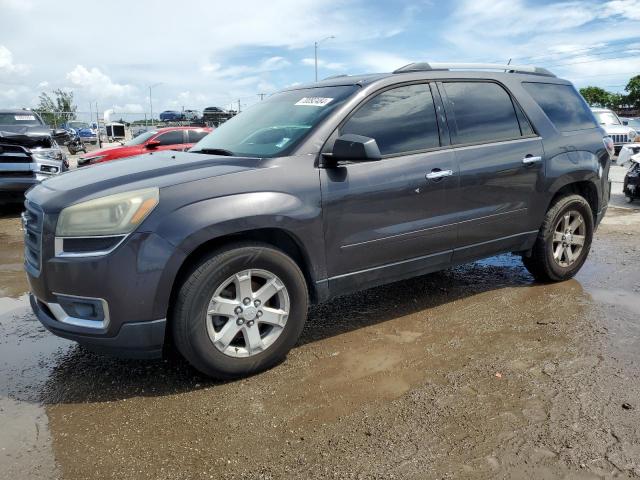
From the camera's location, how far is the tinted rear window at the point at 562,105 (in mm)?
4609

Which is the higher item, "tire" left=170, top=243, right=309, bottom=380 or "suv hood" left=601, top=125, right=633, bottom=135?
"suv hood" left=601, top=125, right=633, bottom=135

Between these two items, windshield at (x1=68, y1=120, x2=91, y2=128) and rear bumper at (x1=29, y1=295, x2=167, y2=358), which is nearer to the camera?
rear bumper at (x1=29, y1=295, x2=167, y2=358)

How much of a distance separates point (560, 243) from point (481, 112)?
1.51 meters

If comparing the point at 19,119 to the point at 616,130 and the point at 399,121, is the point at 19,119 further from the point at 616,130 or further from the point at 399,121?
the point at 616,130

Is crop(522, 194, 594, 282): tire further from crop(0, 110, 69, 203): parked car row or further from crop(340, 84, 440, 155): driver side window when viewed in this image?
crop(0, 110, 69, 203): parked car row

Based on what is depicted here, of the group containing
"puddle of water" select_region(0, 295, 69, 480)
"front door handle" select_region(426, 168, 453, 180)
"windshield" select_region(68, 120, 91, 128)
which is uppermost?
"windshield" select_region(68, 120, 91, 128)

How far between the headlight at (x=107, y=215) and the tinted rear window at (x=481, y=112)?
234 cm

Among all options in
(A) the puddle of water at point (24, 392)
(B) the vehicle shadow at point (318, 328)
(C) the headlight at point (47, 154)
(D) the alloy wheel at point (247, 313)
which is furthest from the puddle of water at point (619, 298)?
(C) the headlight at point (47, 154)

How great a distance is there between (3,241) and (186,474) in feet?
20.5

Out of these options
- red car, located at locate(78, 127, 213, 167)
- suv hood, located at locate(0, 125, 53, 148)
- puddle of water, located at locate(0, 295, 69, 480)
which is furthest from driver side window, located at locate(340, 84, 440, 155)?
suv hood, located at locate(0, 125, 53, 148)

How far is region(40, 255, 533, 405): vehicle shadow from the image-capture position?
3.04 m

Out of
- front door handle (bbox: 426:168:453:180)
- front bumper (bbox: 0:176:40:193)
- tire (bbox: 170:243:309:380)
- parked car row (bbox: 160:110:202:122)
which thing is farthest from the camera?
parked car row (bbox: 160:110:202:122)

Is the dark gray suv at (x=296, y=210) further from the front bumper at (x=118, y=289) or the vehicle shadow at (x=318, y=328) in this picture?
the vehicle shadow at (x=318, y=328)

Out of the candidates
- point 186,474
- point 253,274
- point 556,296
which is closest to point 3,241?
point 253,274
